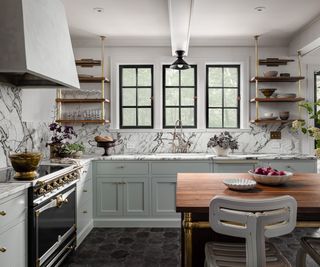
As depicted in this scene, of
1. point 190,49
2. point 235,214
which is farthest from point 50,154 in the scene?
point 235,214

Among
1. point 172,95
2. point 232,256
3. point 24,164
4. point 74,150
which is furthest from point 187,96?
point 232,256

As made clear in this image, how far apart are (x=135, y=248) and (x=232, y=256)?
173cm

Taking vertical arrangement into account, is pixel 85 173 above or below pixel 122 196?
above

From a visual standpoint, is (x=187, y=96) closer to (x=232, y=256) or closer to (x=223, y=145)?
(x=223, y=145)

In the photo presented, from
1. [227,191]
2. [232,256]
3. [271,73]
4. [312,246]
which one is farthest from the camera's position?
[271,73]

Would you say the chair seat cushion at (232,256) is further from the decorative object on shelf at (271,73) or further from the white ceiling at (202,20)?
the decorative object on shelf at (271,73)

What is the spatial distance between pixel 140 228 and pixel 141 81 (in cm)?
211

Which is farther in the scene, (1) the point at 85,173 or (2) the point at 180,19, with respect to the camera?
(1) the point at 85,173

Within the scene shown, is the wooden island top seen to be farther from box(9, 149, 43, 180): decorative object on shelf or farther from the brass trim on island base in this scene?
box(9, 149, 43, 180): decorative object on shelf

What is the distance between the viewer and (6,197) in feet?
6.07

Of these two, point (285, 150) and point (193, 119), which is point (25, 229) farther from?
point (285, 150)

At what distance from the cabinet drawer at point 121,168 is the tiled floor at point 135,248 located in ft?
2.30

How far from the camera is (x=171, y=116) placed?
185 inches

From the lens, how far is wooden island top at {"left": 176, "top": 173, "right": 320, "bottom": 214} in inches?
67.4
